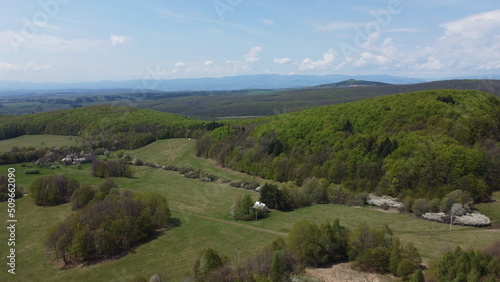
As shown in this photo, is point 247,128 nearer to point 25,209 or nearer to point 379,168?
point 379,168

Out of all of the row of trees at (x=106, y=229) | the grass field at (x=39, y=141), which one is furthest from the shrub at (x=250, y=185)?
the grass field at (x=39, y=141)

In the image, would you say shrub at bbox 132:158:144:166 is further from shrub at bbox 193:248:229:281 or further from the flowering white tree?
the flowering white tree

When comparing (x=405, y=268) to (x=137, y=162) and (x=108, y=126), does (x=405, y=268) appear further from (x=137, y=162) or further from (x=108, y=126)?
(x=108, y=126)

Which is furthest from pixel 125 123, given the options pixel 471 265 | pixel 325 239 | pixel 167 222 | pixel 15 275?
pixel 471 265

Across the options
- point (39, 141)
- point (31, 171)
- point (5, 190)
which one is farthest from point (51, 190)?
point (39, 141)

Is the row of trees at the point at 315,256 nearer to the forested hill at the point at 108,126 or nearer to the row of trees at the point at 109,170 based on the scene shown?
the row of trees at the point at 109,170

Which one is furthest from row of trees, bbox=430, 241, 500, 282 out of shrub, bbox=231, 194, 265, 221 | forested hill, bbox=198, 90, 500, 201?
shrub, bbox=231, 194, 265, 221
